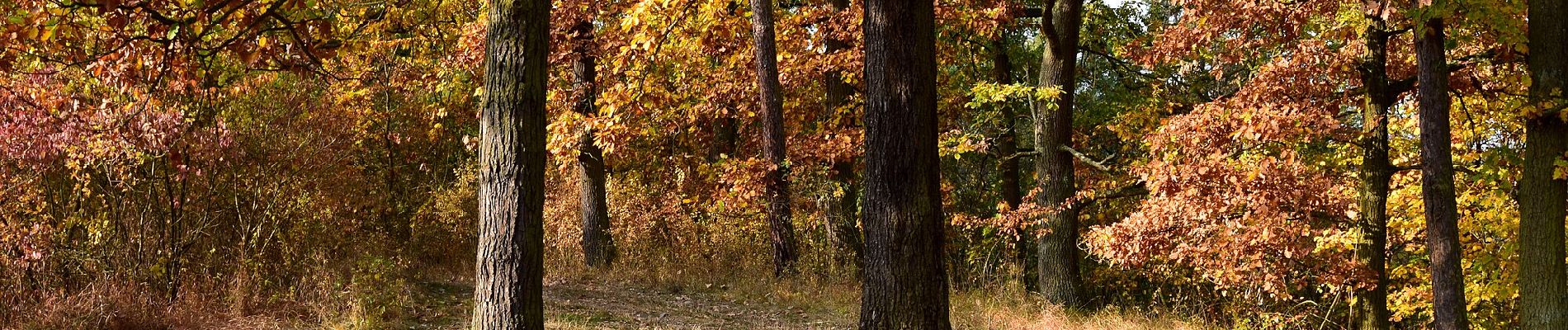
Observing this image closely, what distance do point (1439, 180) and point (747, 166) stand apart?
696 centimetres

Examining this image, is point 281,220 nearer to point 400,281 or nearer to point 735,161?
point 400,281

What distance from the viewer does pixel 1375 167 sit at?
36.1 ft

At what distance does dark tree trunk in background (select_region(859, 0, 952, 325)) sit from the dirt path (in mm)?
3077

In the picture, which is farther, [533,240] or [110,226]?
[110,226]

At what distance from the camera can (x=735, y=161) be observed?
1297 cm

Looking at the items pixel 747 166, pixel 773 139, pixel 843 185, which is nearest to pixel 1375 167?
pixel 843 185

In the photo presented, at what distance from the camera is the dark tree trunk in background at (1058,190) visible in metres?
12.5

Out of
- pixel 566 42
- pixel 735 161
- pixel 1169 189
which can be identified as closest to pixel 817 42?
pixel 735 161

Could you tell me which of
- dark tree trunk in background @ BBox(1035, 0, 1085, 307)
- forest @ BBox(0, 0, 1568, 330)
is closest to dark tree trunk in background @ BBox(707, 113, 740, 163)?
forest @ BBox(0, 0, 1568, 330)

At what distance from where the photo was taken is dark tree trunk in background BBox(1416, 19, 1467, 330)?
9406mm

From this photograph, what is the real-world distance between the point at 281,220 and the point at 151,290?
1351 mm

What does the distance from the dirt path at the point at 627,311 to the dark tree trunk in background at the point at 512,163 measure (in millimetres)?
2734

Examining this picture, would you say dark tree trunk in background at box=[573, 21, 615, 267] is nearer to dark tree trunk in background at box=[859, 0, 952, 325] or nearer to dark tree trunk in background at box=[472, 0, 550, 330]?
dark tree trunk in background at box=[859, 0, 952, 325]

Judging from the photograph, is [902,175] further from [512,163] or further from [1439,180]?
[1439,180]
